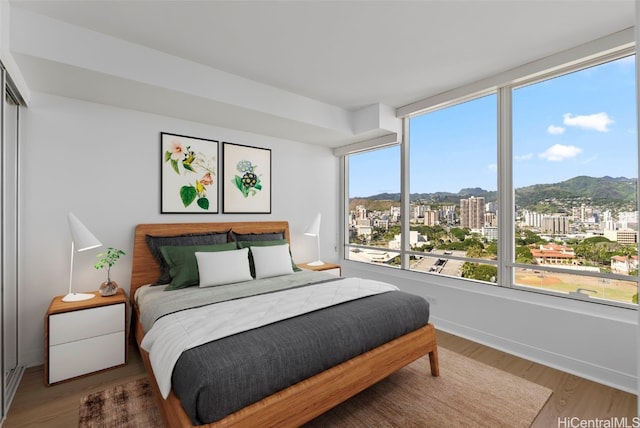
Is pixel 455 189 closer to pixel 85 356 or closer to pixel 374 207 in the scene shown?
pixel 374 207

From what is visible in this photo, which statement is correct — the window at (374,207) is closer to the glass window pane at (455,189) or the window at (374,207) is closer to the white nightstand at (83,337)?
the glass window pane at (455,189)

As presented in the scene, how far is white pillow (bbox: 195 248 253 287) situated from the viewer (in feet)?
9.06

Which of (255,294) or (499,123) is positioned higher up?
(499,123)

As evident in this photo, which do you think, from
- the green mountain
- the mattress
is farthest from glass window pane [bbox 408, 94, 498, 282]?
the mattress

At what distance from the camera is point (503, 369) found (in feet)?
8.41

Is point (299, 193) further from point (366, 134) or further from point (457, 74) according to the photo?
point (457, 74)

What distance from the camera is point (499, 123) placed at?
310 cm

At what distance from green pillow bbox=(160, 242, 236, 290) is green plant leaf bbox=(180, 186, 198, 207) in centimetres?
60

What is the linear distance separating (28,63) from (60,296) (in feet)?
6.14

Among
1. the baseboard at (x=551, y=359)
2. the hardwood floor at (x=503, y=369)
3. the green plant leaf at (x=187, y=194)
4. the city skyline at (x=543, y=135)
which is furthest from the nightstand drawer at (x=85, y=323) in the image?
the city skyline at (x=543, y=135)

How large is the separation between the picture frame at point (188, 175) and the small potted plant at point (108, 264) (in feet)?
2.08

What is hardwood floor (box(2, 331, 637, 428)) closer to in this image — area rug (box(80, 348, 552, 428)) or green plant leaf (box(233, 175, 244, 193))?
area rug (box(80, 348, 552, 428))

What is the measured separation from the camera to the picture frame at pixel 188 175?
3.29m

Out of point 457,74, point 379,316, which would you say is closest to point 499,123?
point 457,74
